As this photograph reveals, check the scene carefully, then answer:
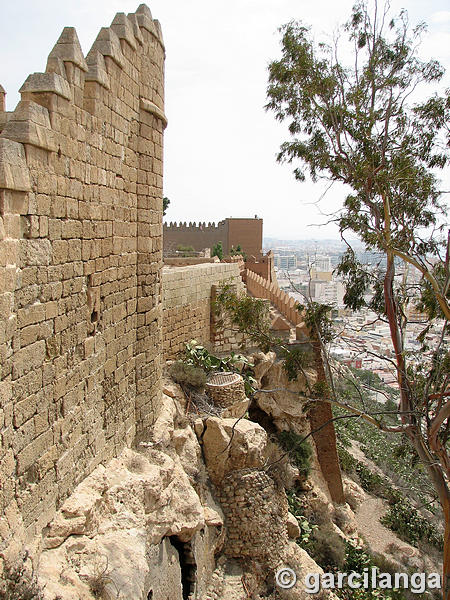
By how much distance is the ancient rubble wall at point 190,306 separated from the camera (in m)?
9.98

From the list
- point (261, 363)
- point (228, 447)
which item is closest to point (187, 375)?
point (228, 447)

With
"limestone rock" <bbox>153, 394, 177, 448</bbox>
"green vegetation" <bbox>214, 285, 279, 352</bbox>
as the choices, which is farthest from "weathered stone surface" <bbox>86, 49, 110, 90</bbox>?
"green vegetation" <bbox>214, 285, 279, 352</bbox>

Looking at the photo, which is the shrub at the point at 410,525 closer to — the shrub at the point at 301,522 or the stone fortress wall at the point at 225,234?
the shrub at the point at 301,522

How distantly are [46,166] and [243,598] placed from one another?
6.93 meters

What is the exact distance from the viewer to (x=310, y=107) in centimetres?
1162

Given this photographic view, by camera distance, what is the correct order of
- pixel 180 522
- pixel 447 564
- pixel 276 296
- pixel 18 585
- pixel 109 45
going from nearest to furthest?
pixel 18 585 < pixel 109 45 < pixel 180 522 < pixel 447 564 < pixel 276 296

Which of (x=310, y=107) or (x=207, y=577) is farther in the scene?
(x=310, y=107)

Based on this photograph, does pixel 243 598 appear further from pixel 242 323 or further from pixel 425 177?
pixel 425 177

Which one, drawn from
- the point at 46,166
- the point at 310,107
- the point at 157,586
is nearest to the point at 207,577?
the point at 157,586

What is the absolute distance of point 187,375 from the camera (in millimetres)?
9531

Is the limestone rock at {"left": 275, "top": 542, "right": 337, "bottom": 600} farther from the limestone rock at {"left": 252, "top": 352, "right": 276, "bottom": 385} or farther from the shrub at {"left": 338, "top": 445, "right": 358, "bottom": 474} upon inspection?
the shrub at {"left": 338, "top": 445, "right": 358, "bottom": 474}

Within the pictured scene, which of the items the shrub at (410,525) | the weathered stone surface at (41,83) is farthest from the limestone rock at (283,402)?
the weathered stone surface at (41,83)

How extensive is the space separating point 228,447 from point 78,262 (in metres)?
5.16

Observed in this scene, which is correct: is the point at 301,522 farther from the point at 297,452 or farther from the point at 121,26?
the point at 121,26
